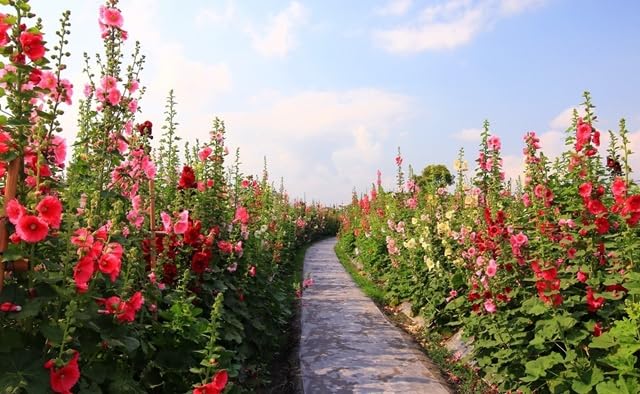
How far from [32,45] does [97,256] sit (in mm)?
888

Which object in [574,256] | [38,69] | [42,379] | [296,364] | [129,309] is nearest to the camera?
[42,379]

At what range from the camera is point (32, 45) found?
82.4 inches

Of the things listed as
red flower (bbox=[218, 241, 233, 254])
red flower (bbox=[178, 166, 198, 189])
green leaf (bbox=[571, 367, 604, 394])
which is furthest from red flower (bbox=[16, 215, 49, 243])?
green leaf (bbox=[571, 367, 604, 394])

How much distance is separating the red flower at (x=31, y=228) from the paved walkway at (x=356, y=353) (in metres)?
3.28

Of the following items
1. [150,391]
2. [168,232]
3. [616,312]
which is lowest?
[150,391]

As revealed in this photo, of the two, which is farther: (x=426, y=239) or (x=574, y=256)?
(x=426, y=239)

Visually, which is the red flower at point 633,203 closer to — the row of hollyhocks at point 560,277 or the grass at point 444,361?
the row of hollyhocks at point 560,277

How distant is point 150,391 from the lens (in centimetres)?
303

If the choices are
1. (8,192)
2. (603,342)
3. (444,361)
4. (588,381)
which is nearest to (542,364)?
(588,381)

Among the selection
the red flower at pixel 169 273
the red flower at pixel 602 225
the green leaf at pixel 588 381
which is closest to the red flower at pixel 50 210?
the red flower at pixel 169 273

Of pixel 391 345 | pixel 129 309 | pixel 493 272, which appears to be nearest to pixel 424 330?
pixel 391 345

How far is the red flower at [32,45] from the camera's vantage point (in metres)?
2.08

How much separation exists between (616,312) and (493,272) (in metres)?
1.00

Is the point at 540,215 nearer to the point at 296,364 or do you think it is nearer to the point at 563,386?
the point at 563,386
